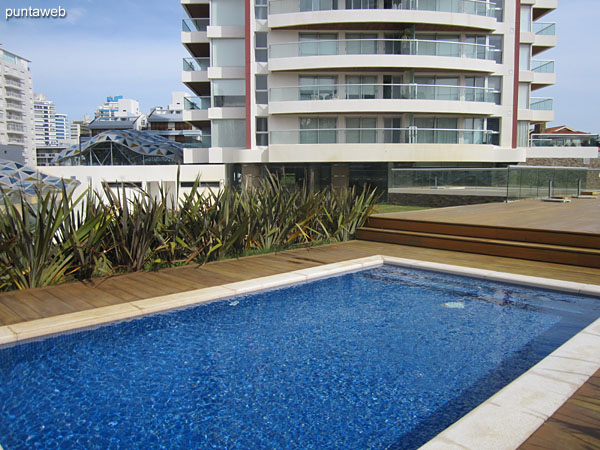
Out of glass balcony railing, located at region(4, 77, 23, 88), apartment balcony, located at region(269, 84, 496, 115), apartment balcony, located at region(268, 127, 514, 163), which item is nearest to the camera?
apartment balcony, located at region(268, 127, 514, 163)

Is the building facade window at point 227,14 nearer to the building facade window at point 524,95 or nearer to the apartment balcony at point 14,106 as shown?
the building facade window at point 524,95

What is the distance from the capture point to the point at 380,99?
26094 mm

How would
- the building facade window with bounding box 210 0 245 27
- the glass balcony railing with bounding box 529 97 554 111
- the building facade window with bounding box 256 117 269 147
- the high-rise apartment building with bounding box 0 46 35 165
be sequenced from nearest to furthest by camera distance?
the building facade window with bounding box 256 117 269 147
the building facade window with bounding box 210 0 245 27
the glass balcony railing with bounding box 529 97 554 111
the high-rise apartment building with bounding box 0 46 35 165

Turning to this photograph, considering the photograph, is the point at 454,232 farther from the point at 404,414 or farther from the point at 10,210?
the point at 10,210

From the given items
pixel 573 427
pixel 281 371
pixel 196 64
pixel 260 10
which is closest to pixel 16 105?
pixel 196 64

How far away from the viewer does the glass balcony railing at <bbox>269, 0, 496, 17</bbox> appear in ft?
85.6

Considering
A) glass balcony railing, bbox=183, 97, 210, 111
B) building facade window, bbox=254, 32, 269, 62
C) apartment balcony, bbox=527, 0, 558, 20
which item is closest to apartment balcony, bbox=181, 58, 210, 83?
glass balcony railing, bbox=183, 97, 210, 111

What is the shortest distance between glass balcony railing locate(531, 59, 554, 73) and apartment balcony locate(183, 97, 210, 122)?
75.2 feet

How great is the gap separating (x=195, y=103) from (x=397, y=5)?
13.7 m

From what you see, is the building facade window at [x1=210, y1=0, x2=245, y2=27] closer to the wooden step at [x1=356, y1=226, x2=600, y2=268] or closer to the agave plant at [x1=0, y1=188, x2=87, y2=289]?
the wooden step at [x1=356, y1=226, x2=600, y2=268]

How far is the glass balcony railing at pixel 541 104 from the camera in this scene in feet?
107

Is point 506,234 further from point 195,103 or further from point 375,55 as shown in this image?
point 195,103

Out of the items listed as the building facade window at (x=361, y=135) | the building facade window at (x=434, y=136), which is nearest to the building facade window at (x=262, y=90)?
the building facade window at (x=361, y=135)

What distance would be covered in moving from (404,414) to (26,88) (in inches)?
4131
